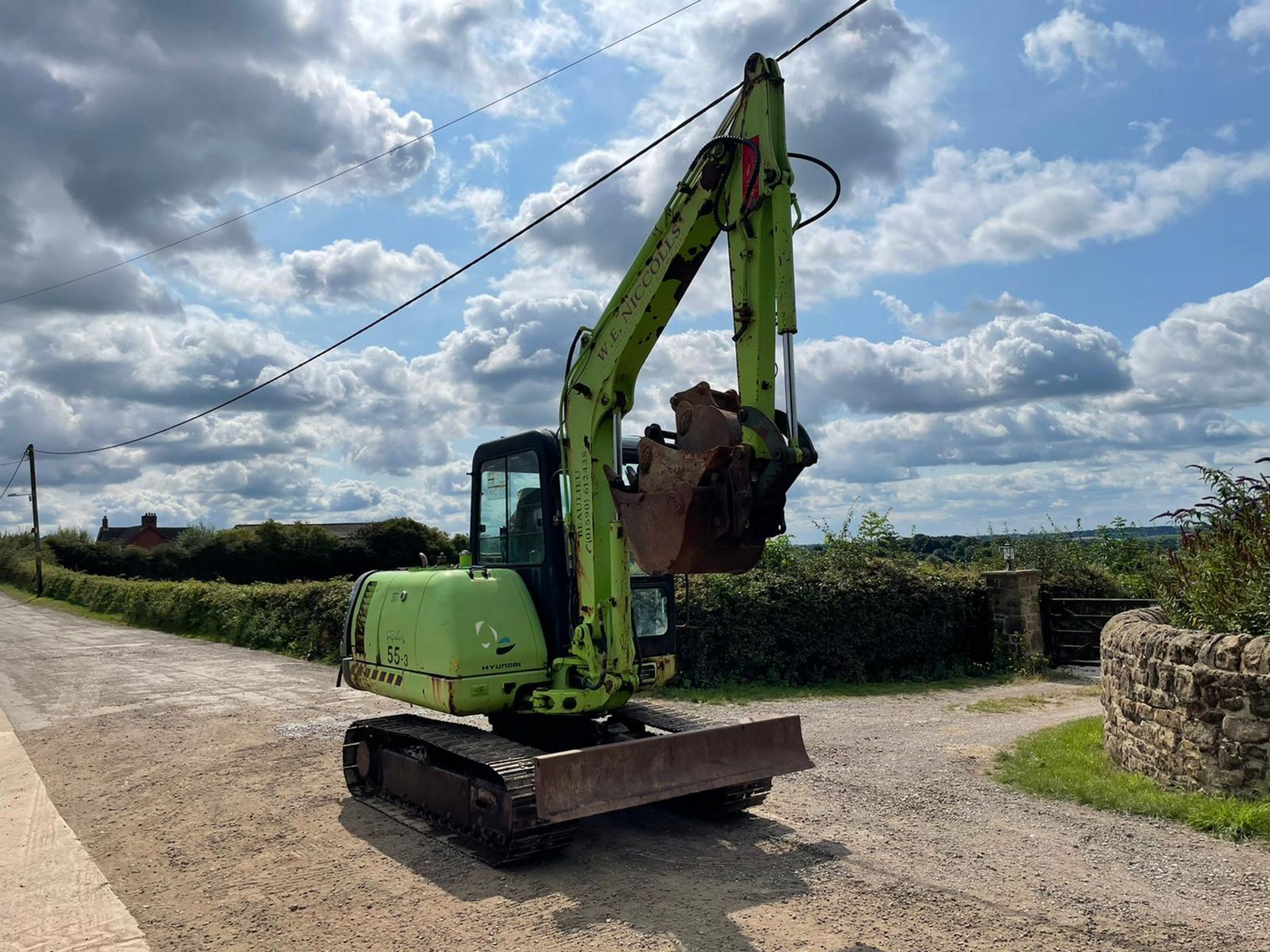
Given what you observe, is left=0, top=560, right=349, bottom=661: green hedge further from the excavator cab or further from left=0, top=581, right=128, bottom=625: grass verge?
the excavator cab

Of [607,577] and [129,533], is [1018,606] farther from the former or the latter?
[129,533]

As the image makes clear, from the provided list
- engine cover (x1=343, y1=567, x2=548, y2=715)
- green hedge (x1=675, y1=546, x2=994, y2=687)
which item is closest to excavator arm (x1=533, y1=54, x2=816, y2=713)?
engine cover (x1=343, y1=567, x2=548, y2=715)

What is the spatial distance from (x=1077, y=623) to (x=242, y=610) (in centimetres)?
1800

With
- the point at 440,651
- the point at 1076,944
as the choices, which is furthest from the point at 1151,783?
the point at 440,651

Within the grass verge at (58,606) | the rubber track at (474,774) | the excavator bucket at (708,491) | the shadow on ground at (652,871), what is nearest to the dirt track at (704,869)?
the shadow on ground at (652,871)

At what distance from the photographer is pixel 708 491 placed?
5480 mm

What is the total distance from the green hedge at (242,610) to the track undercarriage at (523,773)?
8646 millimetres

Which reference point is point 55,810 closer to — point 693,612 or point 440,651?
point 440,651

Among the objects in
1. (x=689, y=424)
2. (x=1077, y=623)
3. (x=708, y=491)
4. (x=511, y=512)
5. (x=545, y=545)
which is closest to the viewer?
(x=708, y=491)

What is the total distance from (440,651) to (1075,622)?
12361 mm

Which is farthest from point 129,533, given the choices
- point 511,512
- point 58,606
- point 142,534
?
point 511,512

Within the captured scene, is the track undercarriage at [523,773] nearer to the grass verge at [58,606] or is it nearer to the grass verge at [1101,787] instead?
the grass verge at [1101,787]

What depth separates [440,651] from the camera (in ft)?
23.2

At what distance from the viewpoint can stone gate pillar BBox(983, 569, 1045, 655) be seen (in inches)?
608
